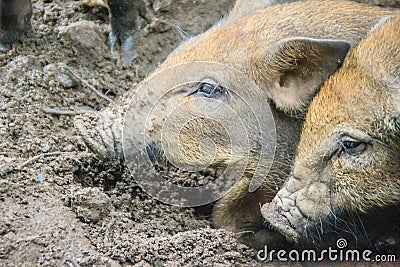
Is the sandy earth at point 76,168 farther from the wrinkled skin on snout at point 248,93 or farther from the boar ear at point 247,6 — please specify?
the boar ear at point 247,6

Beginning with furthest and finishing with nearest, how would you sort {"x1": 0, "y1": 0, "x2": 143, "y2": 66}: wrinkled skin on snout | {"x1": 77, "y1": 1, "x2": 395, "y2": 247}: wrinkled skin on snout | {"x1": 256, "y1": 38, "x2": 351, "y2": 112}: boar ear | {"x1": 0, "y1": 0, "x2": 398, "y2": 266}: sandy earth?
{"x1": 0, "y1": 0, "x2": 143, "y2": 66}: wrinkled skin on snout < {"x1": 77, "y1": 1, "x2": 395, "y2": 247}: wrinkled skin on snout < {"x1": 256, "y1": 38, "x2": 351, "y2": 112}: boar ear < {"x1": 0, "y1": 0, "x2": 398, "y2": 266}: sandy earth

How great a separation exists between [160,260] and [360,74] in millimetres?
1065

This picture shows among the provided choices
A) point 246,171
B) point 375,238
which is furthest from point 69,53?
point 375,238

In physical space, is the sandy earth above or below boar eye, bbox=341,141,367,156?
below

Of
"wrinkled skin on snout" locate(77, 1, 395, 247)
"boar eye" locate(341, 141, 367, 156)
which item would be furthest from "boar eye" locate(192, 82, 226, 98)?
"boar eye" locate(341, 141, 367, 156)

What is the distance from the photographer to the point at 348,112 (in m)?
2.90

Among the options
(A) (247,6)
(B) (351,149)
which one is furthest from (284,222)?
(A) (247,6)

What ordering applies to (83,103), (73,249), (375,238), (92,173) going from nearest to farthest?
(73,249), (375,238), (92,173), (83,103)

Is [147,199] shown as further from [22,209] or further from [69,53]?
[69,53]

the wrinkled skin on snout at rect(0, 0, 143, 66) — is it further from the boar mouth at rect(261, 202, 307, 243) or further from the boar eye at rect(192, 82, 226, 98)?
the boar mouth at rect(261, 202, 307, 243)

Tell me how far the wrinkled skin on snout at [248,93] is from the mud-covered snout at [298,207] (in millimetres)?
290

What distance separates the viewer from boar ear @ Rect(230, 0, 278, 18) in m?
3.79

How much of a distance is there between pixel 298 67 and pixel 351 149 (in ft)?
1.88

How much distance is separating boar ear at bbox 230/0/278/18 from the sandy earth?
0.66 metres
